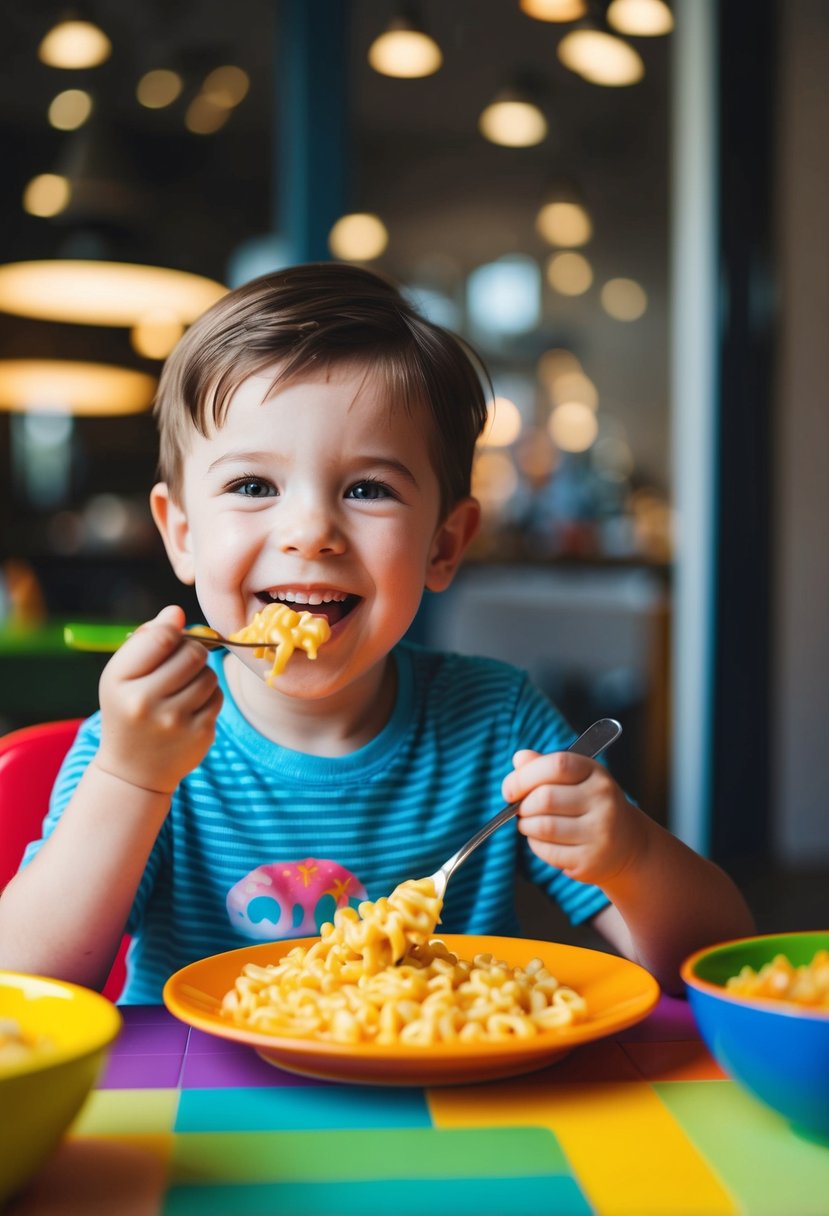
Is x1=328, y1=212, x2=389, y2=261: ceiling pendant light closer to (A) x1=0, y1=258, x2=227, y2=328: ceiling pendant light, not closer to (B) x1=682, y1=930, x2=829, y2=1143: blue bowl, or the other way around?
(A) x1=0, y1=258, x2=227, y2=328: ceiling pendant light

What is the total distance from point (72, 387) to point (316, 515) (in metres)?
7.53

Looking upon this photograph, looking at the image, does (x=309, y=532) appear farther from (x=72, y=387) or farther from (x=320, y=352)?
(x=72, y=387)

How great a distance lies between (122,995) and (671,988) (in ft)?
1.55

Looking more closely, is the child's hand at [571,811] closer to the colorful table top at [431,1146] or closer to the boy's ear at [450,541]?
the colorful table top at [431,1146]

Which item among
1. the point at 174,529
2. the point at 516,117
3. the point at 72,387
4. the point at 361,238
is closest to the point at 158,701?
the point at 174,529

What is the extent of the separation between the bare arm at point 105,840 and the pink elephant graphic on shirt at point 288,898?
191mm

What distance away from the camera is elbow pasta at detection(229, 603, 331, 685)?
0.95 m

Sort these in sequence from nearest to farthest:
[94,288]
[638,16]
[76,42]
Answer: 1. [638,16]
2. [76,42]
3. [94,288]

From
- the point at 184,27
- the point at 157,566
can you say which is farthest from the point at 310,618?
the point at 184,27

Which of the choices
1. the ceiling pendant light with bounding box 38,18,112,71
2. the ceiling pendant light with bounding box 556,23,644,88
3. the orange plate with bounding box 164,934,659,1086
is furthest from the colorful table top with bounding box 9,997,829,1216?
the ceiling pendant light with bounding box 38,18,112,71

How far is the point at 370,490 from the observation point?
41.1 inches

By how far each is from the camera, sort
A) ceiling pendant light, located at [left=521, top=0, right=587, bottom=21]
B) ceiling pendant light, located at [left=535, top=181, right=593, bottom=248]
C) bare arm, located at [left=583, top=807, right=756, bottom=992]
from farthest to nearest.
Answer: ceiling pendant light, located at [left=535, top=181, right=593, bottom=248], ceiling pendant light, located at [left=521, top=0, right=587, bottom=21], bare arm, located at [left=583, top=807, right=756, bottom=992]

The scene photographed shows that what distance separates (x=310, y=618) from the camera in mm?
979

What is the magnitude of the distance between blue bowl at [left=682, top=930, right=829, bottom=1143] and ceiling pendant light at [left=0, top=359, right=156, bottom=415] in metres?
7.74
